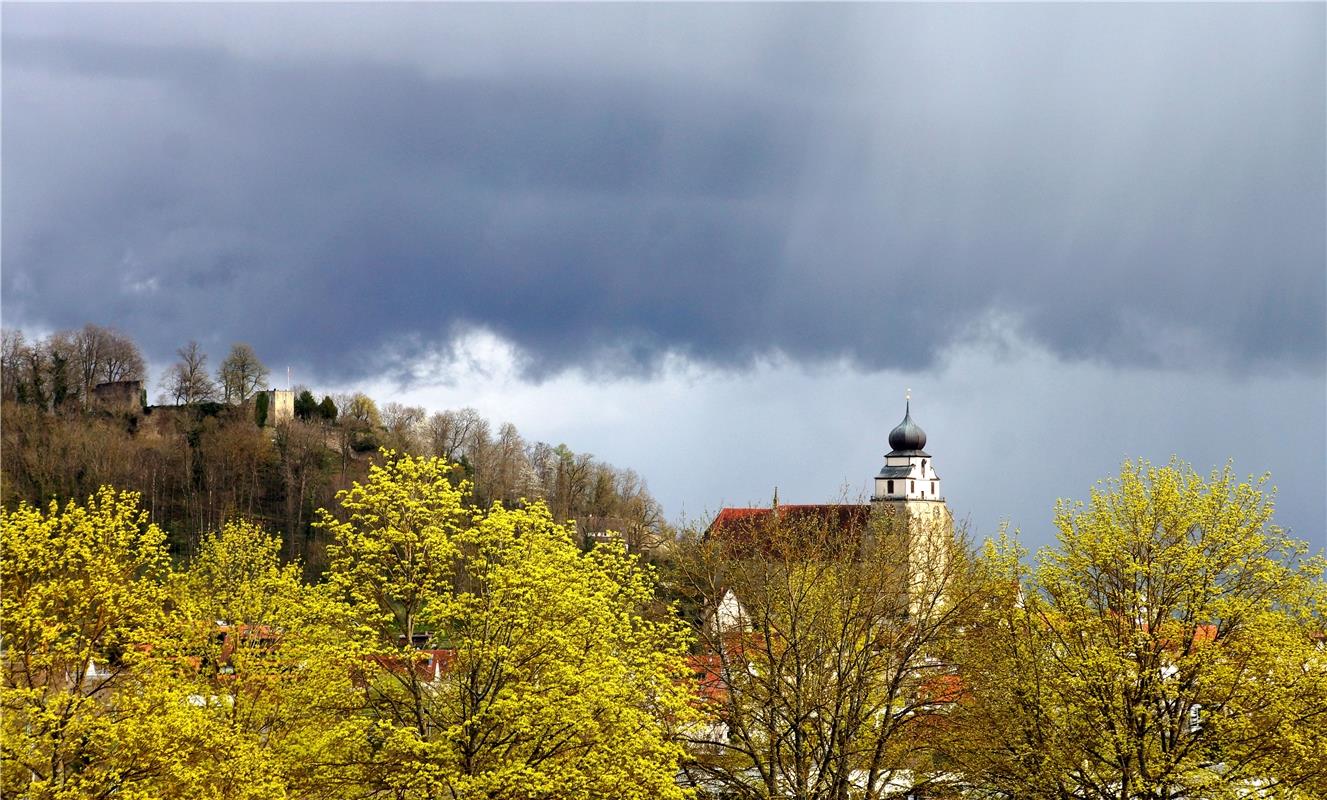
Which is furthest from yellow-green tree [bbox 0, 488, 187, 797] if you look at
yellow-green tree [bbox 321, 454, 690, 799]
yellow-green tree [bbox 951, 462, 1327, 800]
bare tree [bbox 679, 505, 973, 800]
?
yellow-green tree [bbox 951, 462, 1327, 800]

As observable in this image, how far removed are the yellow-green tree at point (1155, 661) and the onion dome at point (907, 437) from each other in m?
107

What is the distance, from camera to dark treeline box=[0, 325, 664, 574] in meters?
129

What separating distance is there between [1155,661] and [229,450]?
123 meters

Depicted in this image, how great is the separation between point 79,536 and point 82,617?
207 cm

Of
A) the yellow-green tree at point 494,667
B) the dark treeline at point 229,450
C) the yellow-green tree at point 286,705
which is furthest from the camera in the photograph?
the dark treeline at point 229,450

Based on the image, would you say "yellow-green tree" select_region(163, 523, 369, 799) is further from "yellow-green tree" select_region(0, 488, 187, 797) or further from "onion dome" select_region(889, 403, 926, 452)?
"onion dome" select_region(889, 403, 926, 452)

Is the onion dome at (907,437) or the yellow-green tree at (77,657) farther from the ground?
the onion dome at (907,437)

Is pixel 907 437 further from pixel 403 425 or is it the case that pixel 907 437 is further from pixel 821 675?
pixel 821 675

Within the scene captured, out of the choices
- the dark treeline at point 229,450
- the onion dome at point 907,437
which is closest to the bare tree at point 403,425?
the dark treeline at point 229,450

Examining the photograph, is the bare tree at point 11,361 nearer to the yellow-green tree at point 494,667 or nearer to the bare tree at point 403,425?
the bare tree at point 403,425

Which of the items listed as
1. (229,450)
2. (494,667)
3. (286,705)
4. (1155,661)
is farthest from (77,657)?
(229,450)

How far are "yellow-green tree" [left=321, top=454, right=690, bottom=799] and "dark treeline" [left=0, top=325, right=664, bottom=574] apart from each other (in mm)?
81282

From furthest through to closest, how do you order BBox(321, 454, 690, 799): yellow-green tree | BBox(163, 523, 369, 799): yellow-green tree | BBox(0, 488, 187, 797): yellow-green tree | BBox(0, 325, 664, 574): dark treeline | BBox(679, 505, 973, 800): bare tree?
BBox(0, 325, 664, 574): dark treeline → BBox(679, 505, 973, 800): bare tree → BBox(321, 454, 690, 799): yellow-green tree → BBox(163, 523, 369, 799): yellow-green tree → BBox(0, 488, 187, 797): yellow-green tree

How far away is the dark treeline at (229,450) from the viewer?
129 meters
